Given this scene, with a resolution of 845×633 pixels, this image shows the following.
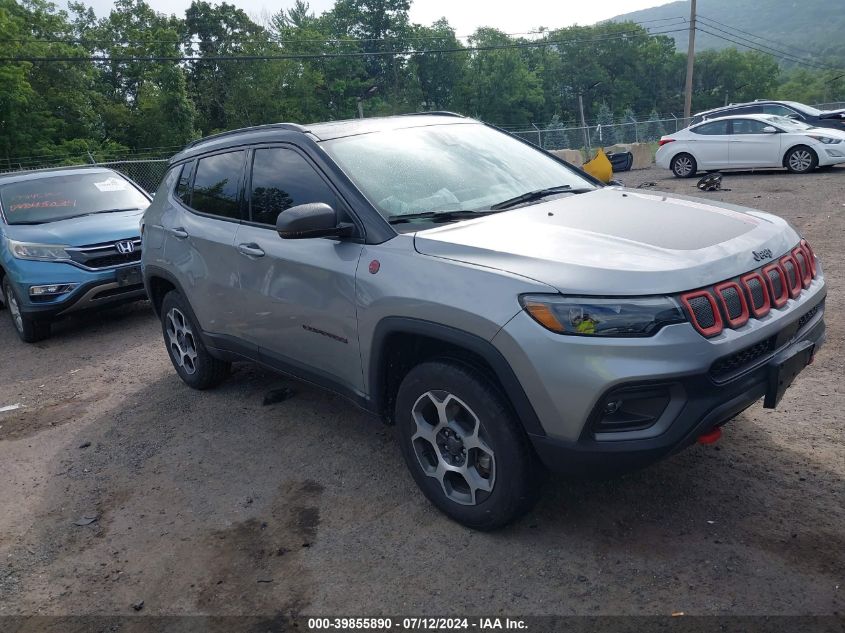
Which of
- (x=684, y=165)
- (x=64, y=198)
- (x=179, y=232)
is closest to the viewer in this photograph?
(x=179, y=232)

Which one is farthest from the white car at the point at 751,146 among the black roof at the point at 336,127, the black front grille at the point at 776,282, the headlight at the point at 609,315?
the headlight at the point at 609,315

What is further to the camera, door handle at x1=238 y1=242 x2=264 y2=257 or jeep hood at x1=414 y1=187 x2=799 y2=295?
door handle at x1=238 y1=242 x2=264 y2=257

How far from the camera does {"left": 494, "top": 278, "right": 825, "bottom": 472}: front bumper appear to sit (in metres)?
2.58

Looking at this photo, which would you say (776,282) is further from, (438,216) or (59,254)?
(59,254)

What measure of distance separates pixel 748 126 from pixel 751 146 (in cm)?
50

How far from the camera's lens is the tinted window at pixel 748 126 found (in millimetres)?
15859

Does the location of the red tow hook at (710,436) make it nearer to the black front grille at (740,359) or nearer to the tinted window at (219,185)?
the black front grille at (740,359)

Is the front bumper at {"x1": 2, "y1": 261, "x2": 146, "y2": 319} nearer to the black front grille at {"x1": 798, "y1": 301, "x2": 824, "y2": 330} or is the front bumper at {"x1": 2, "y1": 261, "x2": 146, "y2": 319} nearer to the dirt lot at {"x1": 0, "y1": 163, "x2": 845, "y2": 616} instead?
the dirt lot at {"x1": 0, "y1": 163, "x2": 845, "y2": 616}

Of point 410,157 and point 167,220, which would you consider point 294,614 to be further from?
point 167,220

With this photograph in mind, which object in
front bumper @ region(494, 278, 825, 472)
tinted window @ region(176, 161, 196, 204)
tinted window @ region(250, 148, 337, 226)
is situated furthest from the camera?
tinted window @ region(176, 161, 196, 204)

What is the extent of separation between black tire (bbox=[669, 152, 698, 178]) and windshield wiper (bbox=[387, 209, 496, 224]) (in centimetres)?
1546

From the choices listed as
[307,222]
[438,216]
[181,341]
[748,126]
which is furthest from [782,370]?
[748,126]

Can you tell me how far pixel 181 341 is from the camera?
5.52 m

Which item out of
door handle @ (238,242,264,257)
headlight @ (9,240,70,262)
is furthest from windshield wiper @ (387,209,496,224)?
headlight @ (9,240,70,262)
